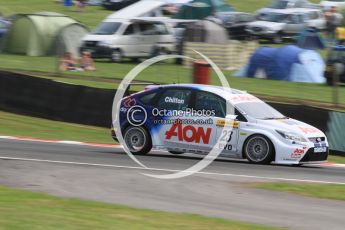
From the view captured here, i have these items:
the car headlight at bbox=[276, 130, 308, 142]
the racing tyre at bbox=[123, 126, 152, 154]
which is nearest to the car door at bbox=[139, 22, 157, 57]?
the racing tyre at bbox=[123, 126, 152, 154]

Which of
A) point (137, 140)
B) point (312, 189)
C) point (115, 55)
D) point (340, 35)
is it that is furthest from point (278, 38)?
point (312, 189)

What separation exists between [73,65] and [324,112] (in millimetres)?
13858

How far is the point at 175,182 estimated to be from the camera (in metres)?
12.7

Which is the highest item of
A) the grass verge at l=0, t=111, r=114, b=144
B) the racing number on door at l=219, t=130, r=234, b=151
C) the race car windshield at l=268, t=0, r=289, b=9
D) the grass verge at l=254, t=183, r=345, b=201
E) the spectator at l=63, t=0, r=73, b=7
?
the race car windshield at l=268, t=0, r=289, b=9

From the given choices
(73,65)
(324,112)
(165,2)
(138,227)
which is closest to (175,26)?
(165,2)

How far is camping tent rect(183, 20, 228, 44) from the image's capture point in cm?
3394

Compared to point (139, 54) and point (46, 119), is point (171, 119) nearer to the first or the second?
point (46, 119)

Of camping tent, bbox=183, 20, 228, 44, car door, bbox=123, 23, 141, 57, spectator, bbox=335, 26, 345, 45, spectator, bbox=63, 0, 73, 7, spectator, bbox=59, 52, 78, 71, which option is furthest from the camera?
spectator, bbox=63, 0, 73, 7

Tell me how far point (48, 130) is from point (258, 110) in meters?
6.84

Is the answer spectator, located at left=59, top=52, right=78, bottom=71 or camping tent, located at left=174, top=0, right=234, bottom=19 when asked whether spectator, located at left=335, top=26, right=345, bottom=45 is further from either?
spectator, located at left=59, top=52, right=78, bottom=71

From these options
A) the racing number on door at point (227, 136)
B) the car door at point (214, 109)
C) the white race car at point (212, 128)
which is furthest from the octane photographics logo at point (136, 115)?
the racing number on door at point (227, 136)

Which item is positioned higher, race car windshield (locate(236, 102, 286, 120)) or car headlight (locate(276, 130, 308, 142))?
race car windshield (locate(236, 102, 286, 120))

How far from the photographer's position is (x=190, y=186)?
12328 mm

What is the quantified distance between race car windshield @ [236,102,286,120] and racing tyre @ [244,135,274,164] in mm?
484
